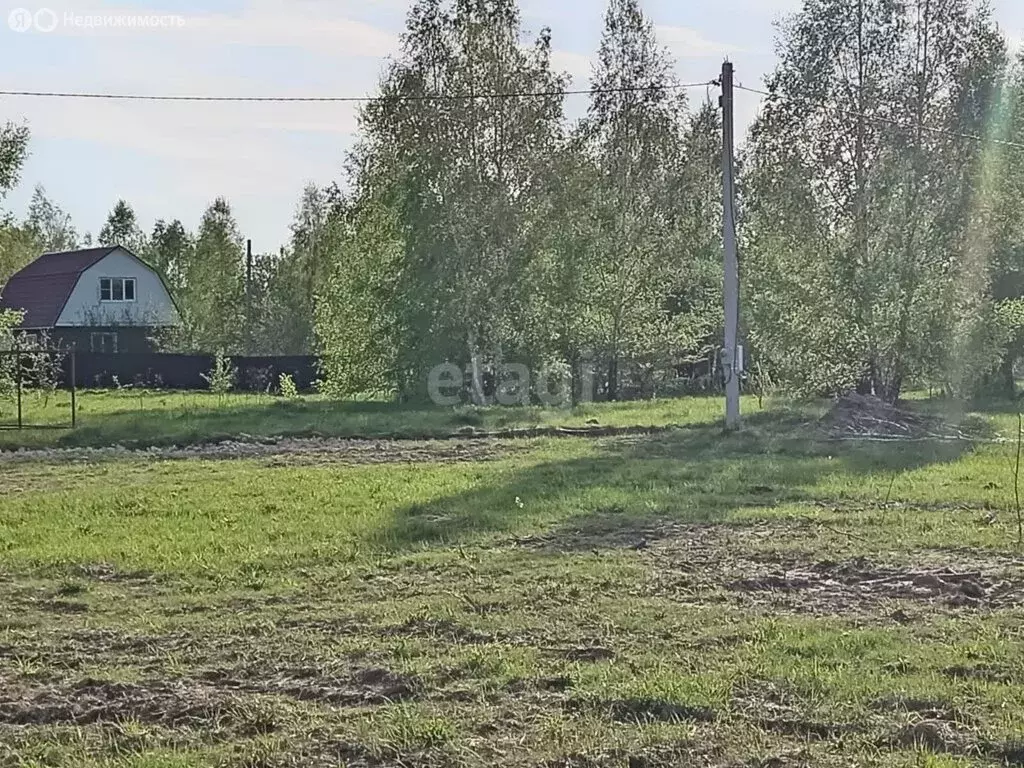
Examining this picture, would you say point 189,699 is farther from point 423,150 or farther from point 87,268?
point 87,268

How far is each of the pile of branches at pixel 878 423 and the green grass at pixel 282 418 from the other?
8.40ft

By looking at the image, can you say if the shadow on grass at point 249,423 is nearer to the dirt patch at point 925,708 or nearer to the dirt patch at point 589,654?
the dirt patch at point 589,654

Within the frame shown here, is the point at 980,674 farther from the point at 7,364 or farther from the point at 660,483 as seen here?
the point at 7,364

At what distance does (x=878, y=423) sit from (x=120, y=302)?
40.2m

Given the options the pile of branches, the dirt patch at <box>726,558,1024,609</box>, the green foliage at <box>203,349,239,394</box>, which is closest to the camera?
the dirt patch at <box>726,558,1024,609</box>

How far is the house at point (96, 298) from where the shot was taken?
4897 cm

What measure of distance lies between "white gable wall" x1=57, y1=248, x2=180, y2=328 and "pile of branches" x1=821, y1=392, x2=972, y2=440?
1368 inches

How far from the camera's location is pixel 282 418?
2458cm

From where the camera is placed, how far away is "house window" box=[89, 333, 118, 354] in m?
48.2

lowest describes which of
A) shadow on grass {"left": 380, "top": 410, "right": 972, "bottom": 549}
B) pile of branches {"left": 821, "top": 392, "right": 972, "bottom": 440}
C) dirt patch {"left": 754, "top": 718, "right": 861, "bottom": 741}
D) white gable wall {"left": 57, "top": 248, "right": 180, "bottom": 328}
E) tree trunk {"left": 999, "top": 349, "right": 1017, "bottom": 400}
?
dirt patch {"left": 754, "top": 718, "right": 861, "bottom": 741}

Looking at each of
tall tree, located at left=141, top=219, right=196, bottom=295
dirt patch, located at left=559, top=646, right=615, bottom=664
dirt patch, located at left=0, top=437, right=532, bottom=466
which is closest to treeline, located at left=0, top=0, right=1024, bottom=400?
dirt patch, located at left=0, top=437, right=532, bottom=466

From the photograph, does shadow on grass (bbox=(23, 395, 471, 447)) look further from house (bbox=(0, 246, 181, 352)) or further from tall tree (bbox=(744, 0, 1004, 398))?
house (bbox=(0, 246, 181, 352))

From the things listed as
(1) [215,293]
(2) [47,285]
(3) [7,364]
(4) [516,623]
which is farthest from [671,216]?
(2) [47,285]

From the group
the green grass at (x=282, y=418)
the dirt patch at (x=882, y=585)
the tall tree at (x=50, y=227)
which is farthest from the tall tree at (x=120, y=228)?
the dirt patch at (x=882, y=585)
